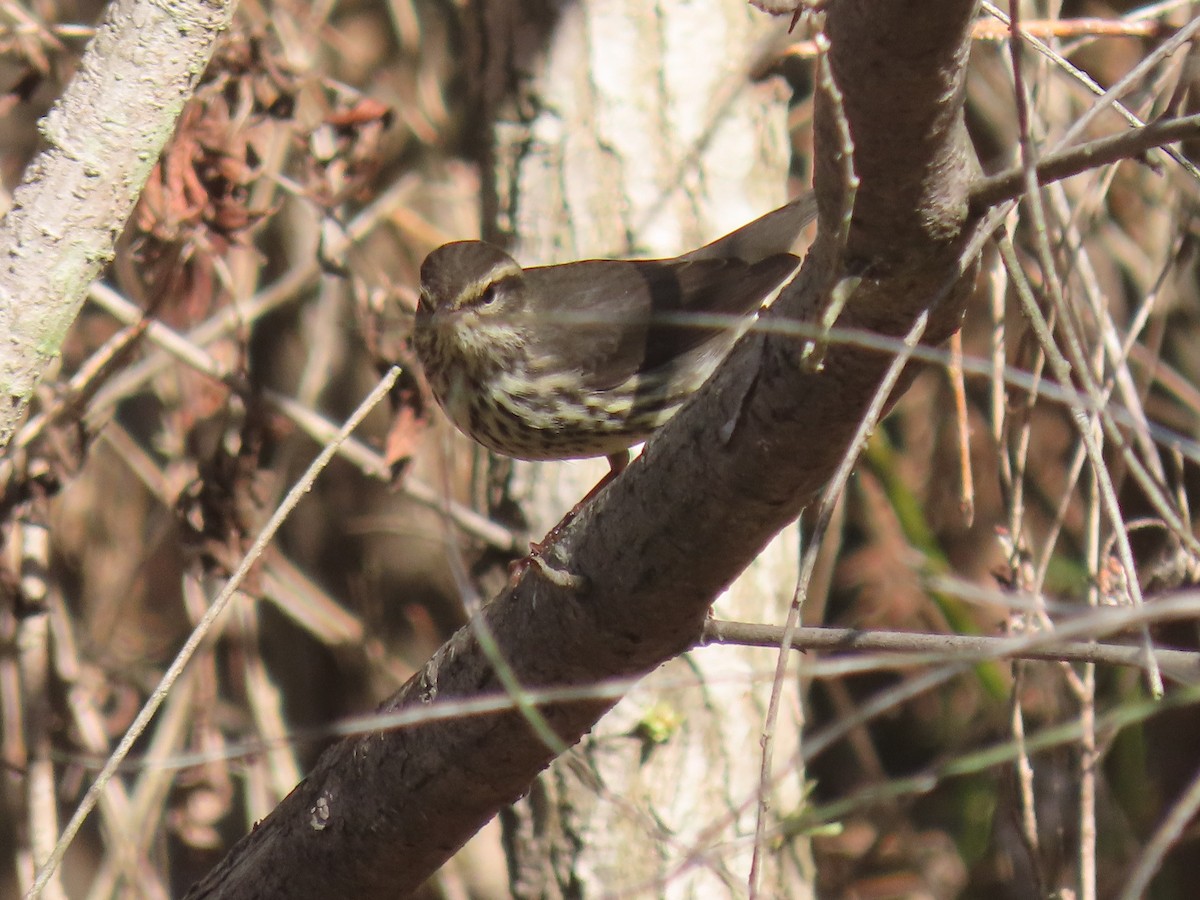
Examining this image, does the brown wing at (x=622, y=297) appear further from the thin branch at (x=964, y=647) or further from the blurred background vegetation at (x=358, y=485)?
the thin branch at (x=964, y=647)

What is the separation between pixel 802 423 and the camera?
1.76m

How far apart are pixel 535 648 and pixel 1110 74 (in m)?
3.95

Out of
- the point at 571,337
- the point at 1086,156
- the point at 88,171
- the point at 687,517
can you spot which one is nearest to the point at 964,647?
the point at 687,517

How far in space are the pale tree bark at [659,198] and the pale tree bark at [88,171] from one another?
1.54 m

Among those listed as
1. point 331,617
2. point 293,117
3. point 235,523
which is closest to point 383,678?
point 331,617

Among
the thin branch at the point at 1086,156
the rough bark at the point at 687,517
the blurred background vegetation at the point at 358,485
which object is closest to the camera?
the thin branch at the point at 1086,156

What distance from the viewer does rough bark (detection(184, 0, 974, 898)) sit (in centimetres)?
148

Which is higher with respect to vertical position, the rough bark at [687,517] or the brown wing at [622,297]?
the brown wing at [622,297]

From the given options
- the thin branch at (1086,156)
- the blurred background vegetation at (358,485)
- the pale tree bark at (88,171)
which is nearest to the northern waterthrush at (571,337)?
the blurred background vegetation at (358,485)

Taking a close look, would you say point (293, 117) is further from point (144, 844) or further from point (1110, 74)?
point (1110, 74)

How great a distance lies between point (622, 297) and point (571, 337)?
22cm

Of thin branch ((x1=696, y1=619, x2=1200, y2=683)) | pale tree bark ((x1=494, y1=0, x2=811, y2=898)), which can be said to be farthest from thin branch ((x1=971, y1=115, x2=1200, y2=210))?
pale tree bark ((x1=494, y1=0, x2=811, y2=898))

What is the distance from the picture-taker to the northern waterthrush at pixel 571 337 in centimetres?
349

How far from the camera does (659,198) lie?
386cm
